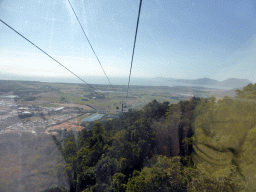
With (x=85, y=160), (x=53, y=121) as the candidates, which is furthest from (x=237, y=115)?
(x=53, y=121)

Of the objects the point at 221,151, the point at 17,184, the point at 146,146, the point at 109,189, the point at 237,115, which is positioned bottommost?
the point at 17,184

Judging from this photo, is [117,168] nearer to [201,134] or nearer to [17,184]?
[201,134]

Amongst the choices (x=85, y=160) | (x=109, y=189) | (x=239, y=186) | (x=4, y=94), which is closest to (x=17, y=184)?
(x=85, y=160)

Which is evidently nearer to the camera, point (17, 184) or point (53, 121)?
point (17, 184)

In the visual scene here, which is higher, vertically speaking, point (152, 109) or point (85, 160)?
point (152, 109)

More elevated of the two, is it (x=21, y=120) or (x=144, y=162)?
(x=144, y=162)

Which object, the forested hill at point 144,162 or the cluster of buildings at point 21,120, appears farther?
the cluster of buildings at point 21,120

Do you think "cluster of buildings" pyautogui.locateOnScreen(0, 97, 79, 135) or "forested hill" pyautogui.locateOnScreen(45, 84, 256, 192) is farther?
"cluster of buildings" pyautogui.locateOnScreen(0, 97, 79, 135)

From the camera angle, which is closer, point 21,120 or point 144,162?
point 144,162

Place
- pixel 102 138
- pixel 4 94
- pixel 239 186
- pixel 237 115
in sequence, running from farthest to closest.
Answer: pixel 4 94 → pixel 102 138 → pixel 237 115 → pixel 239 186

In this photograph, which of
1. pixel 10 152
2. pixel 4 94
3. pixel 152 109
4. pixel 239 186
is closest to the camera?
pixel 239 186
